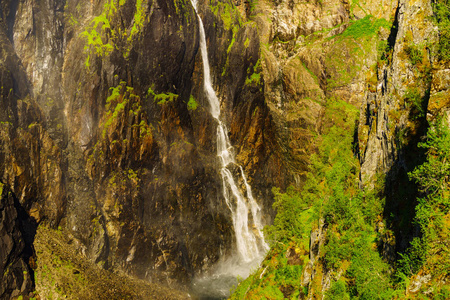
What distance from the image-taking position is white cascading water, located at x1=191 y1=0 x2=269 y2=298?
4753 centimetres

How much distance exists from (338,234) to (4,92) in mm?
40769

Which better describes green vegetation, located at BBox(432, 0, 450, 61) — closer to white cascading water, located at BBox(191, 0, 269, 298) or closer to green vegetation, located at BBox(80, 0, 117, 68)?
white cascading water, located at BBox(191, 0, 269, 298)

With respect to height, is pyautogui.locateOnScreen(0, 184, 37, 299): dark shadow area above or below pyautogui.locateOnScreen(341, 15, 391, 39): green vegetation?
below

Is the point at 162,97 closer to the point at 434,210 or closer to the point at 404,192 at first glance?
the point at 404,192

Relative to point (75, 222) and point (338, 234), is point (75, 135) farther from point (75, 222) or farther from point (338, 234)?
point (338, 234)

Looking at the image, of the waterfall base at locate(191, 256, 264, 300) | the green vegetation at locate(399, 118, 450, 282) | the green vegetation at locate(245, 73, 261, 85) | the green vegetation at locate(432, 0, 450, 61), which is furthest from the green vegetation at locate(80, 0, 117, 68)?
the green vegetation at locate(399, 118, 450, 282)

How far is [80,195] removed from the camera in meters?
42.2

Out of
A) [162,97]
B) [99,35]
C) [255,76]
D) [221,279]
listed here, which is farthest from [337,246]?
[255,76]

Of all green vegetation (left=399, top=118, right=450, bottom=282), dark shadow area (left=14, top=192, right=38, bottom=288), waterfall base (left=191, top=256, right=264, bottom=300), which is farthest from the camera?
waterfall base (left=191, top=256, right=264, bottom=300)

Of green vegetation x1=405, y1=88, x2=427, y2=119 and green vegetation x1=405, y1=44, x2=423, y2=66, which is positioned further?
green vegetation x1=405, y1=44, x2=423, y2=66

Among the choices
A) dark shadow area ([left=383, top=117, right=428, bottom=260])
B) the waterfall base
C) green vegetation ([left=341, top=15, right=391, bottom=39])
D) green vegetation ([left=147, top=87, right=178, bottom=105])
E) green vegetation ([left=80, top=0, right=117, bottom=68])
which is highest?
green vegetation ([left=341, top=15, right=391, bottom=39])

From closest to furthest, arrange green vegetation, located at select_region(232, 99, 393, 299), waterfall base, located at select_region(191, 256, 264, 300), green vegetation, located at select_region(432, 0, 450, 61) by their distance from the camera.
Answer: green vegetation, located at select_region(432, 0, 450, 61), green vegetation, located at select_region(232, 99, 393, 299), waterfall base, located at select_region(191, 256, 264, 300)

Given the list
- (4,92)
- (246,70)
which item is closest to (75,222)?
(4,92)

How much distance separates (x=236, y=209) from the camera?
51844 millimetres
